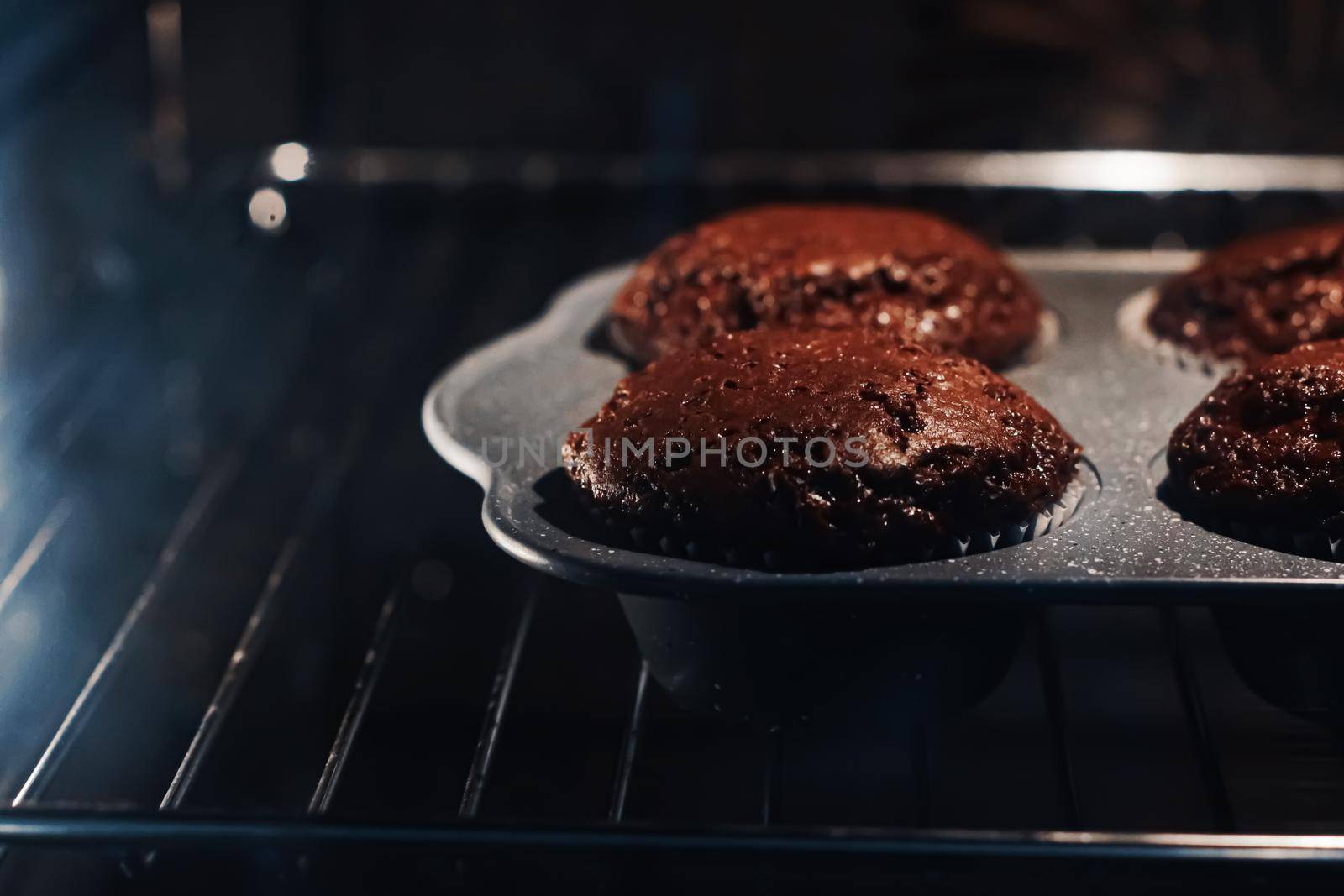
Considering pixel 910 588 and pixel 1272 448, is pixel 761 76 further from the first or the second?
pixel 910 588

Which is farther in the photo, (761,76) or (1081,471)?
(761,76)

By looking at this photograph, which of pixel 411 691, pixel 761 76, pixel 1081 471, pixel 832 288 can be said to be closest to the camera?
pixel 1081 471

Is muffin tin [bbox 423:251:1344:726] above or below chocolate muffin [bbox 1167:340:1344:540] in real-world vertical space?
below

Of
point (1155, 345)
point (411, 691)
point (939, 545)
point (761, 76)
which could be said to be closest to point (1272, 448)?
point (939, 545)

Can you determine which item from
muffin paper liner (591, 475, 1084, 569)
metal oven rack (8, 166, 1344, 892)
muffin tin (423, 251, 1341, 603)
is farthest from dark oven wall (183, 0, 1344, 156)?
muffin paper liner (591, 475, 1084, 569)

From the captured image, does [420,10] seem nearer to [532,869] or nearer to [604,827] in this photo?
[532,869]

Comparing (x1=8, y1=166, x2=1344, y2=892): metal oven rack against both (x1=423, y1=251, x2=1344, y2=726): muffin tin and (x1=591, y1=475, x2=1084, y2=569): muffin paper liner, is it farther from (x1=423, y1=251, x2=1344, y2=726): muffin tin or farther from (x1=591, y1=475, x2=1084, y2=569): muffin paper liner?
(x1=591, y1=475, x2=1084, y2=569): muffin paper liner

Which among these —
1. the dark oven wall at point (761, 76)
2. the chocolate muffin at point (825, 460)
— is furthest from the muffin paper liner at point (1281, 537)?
the dark oven wall at point (761, 76)

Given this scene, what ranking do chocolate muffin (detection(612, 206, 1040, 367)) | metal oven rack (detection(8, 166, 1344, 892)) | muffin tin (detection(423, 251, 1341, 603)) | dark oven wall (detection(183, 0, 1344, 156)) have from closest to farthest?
metal oven rack (detection(8, 166, 1344, 892)), muffin tin (detection(423, 251, 1341, 603)), chocolate muffin (detection(612, 206, 1040, 367)), dark oven wall (detection(183, 0, 1344, 156))
